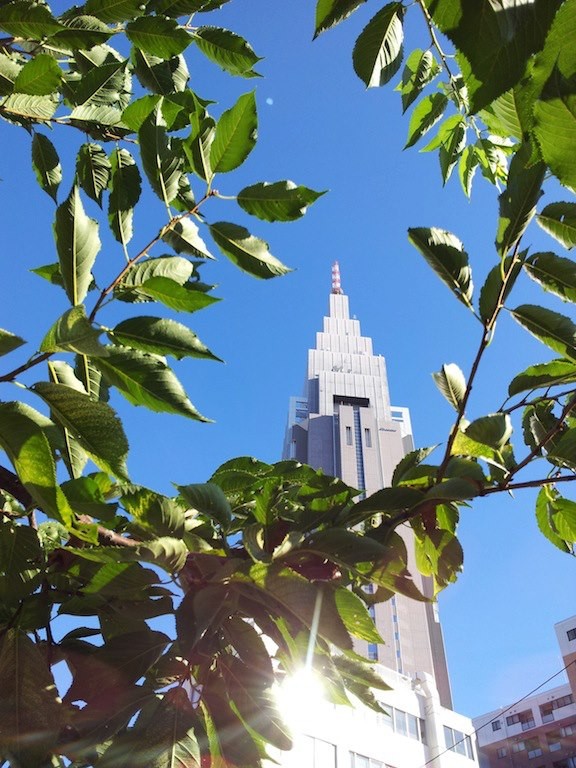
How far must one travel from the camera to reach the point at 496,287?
747mm

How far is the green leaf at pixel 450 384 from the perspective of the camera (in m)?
0.93

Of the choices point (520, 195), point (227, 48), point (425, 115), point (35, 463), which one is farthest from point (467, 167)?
point (35, 463)

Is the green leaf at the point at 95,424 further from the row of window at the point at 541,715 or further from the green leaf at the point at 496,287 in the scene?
the row of window at the point at 541,715

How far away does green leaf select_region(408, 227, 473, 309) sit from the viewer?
31.1 inches

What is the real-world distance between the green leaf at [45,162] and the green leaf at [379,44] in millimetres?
870

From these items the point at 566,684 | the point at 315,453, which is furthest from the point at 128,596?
the point at 315,453

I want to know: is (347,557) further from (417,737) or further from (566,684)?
(566,684)

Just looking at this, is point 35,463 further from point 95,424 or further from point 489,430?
point 489,430

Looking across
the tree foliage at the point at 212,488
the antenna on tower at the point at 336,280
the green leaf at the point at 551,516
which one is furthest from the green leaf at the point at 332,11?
the antenna on tower at the point at 336,280

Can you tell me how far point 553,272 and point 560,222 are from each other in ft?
0.22

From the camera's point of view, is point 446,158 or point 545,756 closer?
point 446,158

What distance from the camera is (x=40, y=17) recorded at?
1012 mm

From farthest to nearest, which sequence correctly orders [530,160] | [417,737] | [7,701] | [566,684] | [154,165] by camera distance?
[566,684] → [417,737] → [154,165] → [7,701] → [530,160]

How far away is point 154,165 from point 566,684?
1547 inches
